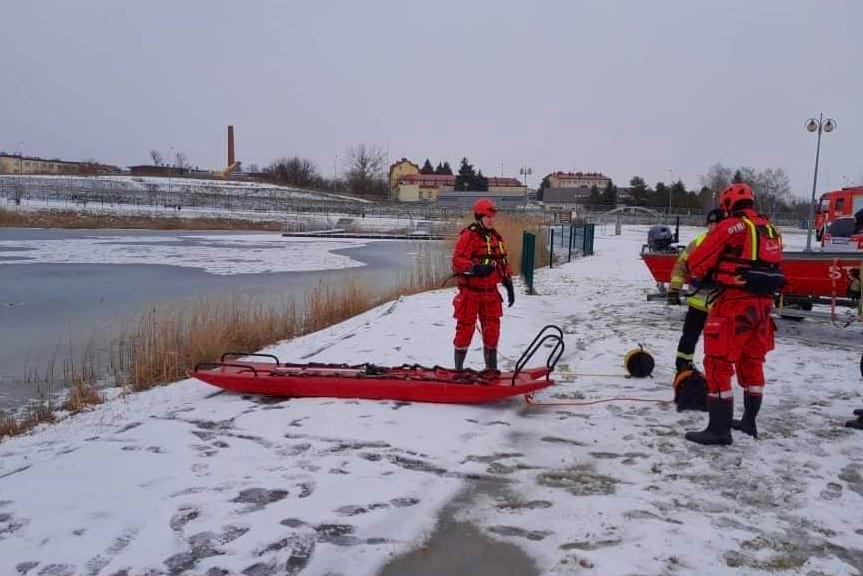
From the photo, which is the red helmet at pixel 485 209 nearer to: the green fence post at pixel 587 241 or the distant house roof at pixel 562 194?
the green fence post at pixel 587 241

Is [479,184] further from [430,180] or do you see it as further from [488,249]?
[488,249]

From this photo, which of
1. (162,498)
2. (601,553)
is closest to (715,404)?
(601,553)

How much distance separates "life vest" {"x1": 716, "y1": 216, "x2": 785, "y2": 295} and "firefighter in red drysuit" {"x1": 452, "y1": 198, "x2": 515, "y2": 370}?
2.00m

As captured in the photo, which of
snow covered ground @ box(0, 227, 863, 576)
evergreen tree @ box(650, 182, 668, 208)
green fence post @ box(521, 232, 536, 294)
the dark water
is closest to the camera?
snow covered ground @ box(0, 227, 863, 576)

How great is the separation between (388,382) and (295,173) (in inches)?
3916

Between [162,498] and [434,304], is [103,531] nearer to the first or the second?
[162,498]

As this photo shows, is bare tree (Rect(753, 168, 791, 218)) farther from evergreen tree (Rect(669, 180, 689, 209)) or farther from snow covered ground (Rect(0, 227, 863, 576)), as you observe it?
snow covered ground (Rect(0, 227, 863, 576))

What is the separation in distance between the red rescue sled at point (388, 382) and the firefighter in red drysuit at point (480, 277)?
21.1 inches

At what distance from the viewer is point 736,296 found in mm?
3971

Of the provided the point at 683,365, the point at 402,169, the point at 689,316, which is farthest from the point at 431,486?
the point at 402,169

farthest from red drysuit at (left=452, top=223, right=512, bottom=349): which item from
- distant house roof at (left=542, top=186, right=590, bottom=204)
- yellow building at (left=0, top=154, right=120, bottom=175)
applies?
yellow building at (left=0, top=154, right=120, bottom=175)

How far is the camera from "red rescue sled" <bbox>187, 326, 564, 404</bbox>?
4.93m

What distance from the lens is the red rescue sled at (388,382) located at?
4.93m

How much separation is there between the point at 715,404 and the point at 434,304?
20.9 feet
